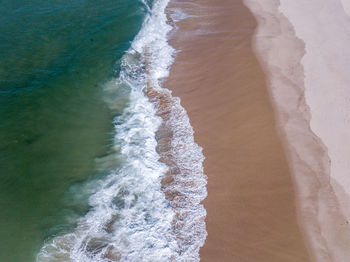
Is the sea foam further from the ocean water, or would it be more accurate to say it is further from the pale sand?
the pale sand

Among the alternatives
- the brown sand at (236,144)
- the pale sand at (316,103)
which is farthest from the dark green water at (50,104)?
the pale sand at (316,103)

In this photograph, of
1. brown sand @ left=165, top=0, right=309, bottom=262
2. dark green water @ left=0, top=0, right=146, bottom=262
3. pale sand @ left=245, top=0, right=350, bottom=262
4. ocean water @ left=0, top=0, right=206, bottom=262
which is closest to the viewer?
brown sand @ left=165, top=0, right=309, bottom=262

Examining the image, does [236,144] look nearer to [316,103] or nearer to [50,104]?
[316,103]

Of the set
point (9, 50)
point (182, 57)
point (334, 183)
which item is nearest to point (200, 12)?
point (182, 57)

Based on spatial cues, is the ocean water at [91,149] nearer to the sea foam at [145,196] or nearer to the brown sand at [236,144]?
the sea foam at [145,196]

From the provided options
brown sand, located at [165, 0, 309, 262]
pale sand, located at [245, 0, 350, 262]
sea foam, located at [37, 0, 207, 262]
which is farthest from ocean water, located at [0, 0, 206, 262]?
pale sand, located at [245, 0, 350, 262]

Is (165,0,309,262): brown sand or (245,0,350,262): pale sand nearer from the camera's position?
(165,0,309,262): brown sand

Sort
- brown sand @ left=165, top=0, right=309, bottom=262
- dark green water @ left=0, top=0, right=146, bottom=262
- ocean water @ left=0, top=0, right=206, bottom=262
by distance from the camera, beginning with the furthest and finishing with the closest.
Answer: dark green water @ left=0, top=0, right=146, bottom=262 < ocean water @ left=0, top=0, right=206, bottom=262 < brown sand @ left=165, top=0, right=309, bottom=262
